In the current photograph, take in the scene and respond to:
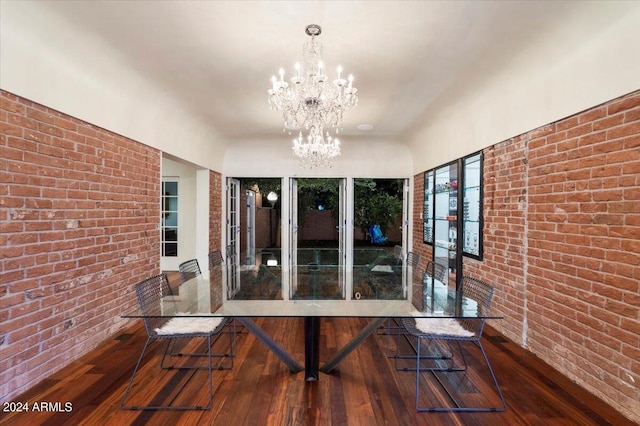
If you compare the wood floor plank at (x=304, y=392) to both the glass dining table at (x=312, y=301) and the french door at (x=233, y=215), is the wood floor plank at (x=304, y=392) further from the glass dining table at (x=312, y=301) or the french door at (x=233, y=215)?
the french door at (x=233, y=215)

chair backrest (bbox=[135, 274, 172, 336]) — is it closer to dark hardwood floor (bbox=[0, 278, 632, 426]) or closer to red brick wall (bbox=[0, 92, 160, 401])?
dark hardwood floor (bbox=[0, 278, 632, 426])

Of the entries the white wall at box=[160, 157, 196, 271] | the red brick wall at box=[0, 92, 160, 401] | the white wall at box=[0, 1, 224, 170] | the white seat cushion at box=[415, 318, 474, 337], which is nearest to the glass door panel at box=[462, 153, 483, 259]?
the white seat cushion at box=[415, 318, 474, 337]

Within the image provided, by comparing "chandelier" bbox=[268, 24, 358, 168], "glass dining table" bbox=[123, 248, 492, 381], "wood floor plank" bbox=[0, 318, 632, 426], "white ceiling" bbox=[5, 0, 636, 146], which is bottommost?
"wood floor plank" bbox=[0, 318, 632, 426]

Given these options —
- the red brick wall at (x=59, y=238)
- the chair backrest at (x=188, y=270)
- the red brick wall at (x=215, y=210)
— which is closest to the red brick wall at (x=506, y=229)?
the chair backrest at (x=188, y=270)

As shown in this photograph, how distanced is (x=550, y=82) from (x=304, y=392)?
9.75 ft

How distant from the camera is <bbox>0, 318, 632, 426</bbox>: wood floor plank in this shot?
1878 millimetres

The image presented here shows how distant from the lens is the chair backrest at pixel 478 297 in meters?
2.02

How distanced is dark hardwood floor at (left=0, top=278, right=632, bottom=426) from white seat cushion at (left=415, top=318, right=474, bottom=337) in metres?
0.44

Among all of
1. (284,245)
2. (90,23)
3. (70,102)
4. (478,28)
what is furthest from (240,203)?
(478,28)

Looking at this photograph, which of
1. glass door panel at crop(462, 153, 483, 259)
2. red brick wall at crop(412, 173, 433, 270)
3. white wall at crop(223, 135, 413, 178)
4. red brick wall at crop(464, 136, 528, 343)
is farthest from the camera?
white wall at crop(223, 135, 413, 178)

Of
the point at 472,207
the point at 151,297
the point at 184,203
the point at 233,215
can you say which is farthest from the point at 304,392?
the point at 184,203

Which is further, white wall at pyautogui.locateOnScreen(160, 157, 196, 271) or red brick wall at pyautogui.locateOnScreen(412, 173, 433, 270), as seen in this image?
white wall at pyautogui.locateOnScreen(160, 157, 196, 271)

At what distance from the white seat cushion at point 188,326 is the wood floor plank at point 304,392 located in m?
0.43

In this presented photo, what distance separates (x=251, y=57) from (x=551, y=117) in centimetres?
242
